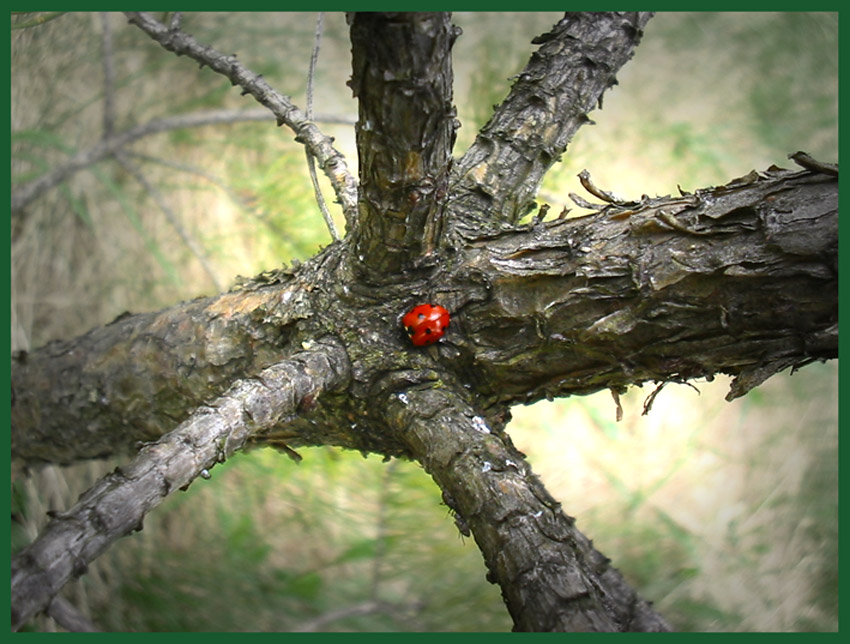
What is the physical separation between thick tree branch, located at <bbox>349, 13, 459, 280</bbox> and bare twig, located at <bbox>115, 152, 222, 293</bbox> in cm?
57

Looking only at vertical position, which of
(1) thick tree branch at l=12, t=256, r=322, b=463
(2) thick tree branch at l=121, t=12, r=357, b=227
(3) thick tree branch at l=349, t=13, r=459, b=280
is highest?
(2) thick tree branch at l=121, t=12, r=357, b=227

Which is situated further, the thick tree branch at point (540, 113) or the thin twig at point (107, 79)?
the thin twig at point (107, 79)

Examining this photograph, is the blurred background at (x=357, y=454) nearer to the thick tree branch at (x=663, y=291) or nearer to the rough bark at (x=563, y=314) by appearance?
the rough bark at (x=563, y=314)

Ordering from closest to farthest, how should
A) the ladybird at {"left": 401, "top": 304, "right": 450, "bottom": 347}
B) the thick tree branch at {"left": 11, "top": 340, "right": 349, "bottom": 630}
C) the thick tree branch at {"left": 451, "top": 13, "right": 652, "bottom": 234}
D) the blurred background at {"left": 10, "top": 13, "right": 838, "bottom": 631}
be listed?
the thick tree branch at {"left": 11, "top": 340, "right": 349, "bottom": 630}, the ladybird at {"left": 401, "top": 304, "right": 450, "bottom": 347}, the thick tree branch at {"left": 451, "top": 13, "right": 652, "bottom": 234}, the blurred background at {"left": 10, "top": 13, "right": 838, "bottom": 631}

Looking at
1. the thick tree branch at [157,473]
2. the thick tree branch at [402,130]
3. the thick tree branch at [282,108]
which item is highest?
the thick tree branch at [282,108]

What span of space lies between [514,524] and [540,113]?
37 centimetres

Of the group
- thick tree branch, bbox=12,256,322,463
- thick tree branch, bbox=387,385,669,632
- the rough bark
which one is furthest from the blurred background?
thick tree branch, bbox=387,385,669,632

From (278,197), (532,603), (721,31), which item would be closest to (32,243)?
(278,197)

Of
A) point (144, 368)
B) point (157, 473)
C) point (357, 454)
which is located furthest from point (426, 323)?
point (357, 454)

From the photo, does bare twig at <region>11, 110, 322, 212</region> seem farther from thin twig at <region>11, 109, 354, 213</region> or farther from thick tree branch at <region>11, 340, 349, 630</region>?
thick tree branch at <region>11, 340, 349, 630</region>

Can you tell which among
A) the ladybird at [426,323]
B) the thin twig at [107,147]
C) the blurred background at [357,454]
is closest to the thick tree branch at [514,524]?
the ladybird at [426,323]

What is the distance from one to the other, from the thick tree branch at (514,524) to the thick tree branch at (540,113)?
0.64 ft

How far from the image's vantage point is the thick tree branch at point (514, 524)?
0.39m

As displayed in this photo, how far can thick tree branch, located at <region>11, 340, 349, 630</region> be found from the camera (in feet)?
1.09
